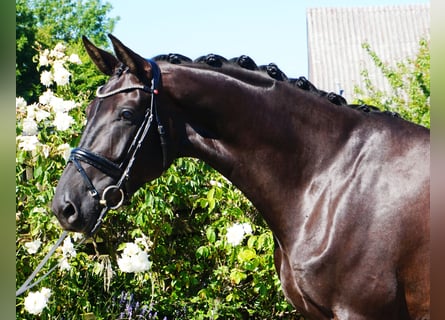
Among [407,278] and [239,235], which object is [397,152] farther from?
[239,235]

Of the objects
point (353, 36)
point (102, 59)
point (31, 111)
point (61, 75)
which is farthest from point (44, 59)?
point (353, 36)

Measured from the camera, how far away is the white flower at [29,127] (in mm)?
4402

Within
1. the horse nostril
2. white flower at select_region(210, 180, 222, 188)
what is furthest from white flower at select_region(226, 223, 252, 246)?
the horse nostril

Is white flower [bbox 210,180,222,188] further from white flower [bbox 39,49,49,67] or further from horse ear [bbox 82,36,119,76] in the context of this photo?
horse ear [bbox 82,36,119,76]

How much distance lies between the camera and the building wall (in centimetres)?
2341

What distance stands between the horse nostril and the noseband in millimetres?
95

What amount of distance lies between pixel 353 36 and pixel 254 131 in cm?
2339

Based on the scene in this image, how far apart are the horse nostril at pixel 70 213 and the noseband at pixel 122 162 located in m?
0.10

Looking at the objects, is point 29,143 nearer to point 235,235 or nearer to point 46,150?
point 46,150

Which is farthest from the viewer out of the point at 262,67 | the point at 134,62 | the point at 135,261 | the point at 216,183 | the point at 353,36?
the point at 353,36

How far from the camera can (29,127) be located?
4414mm

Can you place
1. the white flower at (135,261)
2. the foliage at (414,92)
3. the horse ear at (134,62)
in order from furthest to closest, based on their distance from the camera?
1. the foliage at (414,92)
2. the white flower at (135,261)
3. the horse ear at (134,62)

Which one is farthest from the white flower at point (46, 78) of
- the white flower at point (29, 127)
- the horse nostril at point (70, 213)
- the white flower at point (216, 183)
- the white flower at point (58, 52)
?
the horse nostril at point (70, 213)

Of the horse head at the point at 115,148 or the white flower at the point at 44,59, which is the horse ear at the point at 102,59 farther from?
the white flower at the point at 44,59
